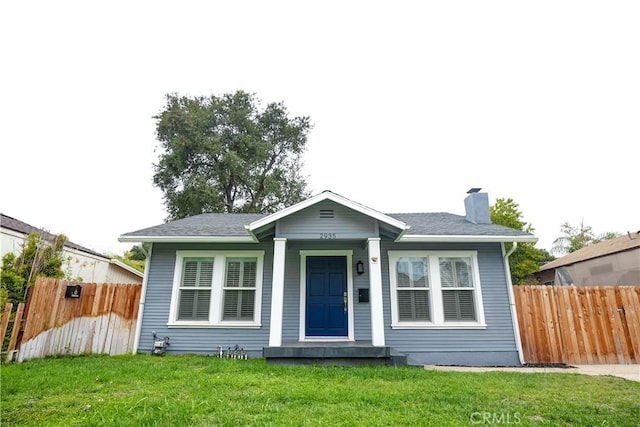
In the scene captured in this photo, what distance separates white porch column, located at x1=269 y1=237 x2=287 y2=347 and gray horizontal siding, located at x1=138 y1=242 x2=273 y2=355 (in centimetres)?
118

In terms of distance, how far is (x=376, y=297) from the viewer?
20.9 ft

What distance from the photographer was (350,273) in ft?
25.3

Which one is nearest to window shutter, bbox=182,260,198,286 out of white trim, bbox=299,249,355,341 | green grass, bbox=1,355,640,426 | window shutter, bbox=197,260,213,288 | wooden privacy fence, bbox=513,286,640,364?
window shutter, bbox=197,260,213,288

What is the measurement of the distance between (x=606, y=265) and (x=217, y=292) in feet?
55.8

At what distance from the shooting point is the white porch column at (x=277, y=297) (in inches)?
240

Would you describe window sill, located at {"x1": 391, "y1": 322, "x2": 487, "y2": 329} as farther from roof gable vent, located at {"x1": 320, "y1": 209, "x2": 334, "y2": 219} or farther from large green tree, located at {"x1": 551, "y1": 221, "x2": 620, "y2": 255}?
large green tree, located at {"x1": 551, "y1": 221, "x2": 620, "y2": 255}

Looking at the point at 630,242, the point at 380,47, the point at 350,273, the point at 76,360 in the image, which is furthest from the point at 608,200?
the point at 76,360

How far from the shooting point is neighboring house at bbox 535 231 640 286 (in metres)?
12.8

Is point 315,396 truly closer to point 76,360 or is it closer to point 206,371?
point 206,371

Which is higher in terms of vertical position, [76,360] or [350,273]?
[350,273]

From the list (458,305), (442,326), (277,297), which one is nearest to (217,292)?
(277,297)

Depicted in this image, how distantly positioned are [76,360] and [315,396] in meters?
5.61

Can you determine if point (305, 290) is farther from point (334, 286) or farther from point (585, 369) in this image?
point (585, 369)

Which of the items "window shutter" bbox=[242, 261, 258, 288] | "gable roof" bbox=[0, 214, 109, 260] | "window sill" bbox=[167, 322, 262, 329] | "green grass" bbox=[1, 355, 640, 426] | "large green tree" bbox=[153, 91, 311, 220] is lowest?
"green grass" bbox=[1, 355, 640, 426]
